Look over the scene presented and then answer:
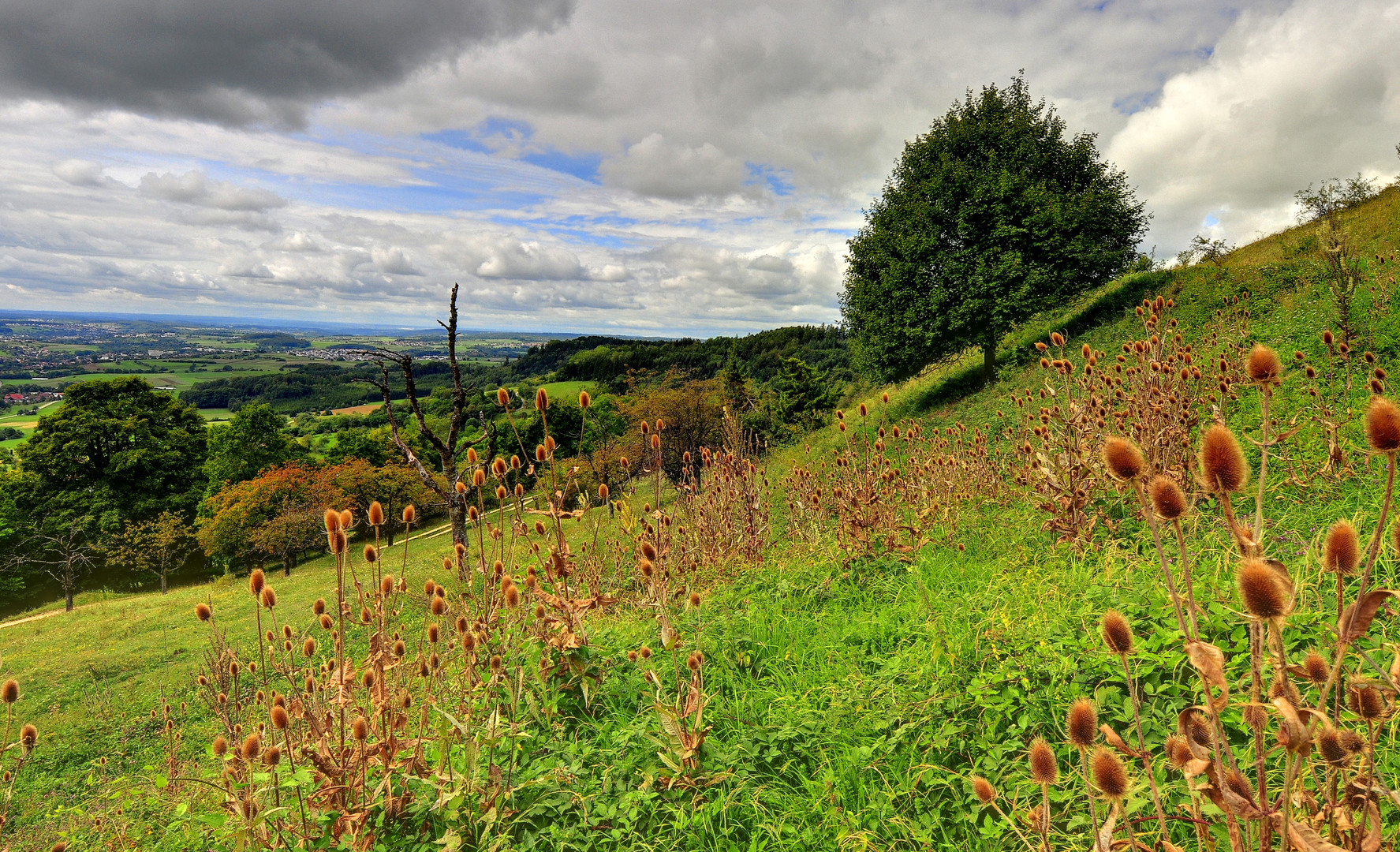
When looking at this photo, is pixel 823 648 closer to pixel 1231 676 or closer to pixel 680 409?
pixel 1231 676

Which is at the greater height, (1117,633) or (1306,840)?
(1117,633)

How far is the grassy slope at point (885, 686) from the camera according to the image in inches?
99.7

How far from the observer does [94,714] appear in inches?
415

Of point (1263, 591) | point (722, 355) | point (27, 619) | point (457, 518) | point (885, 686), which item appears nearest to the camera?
point (1263, 591)

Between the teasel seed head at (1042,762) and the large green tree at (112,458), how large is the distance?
3988 centimetres

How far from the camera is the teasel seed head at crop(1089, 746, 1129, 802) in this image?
4.20 ft

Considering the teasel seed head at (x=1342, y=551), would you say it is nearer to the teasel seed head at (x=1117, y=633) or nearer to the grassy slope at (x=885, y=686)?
the teasel seed head at (x=1117, y=633)

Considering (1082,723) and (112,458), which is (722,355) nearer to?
(112,458)

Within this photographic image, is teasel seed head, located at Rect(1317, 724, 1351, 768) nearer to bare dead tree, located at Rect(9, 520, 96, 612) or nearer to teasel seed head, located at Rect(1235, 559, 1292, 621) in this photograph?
teasel seed head, located at Rect(1235, 559, 1292, 621)

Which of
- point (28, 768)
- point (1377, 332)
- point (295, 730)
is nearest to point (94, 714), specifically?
point (28, 768)

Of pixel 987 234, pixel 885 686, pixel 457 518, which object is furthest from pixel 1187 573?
pixel 987 234

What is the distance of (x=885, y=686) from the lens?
3080 millimetres

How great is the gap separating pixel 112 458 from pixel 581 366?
50693 millimetres

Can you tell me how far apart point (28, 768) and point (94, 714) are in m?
1.93
